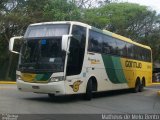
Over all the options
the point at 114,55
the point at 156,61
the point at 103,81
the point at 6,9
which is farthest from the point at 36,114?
the point at 156,61

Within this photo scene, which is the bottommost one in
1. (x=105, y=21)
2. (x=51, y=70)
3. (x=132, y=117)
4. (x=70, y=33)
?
(x=132, y=117)

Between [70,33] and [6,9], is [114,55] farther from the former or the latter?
[6,9]

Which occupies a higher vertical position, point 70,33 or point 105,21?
point 105,21

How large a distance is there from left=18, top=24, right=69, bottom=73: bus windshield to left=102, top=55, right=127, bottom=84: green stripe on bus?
3851mm

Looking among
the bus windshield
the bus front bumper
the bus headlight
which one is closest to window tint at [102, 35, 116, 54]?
the bus windshield

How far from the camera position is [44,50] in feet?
53.9

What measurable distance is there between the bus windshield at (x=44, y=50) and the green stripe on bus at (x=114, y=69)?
3.85 m

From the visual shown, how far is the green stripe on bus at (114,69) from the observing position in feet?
66.7

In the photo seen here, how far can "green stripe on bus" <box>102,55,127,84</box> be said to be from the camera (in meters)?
20.3

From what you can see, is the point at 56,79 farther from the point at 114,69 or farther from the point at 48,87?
the point at 114,69

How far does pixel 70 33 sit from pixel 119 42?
21.6 ft

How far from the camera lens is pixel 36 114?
1277 cm

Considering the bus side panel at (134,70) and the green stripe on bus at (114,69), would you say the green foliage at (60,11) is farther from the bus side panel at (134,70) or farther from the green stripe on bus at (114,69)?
the green stripe on bus at (114,69)

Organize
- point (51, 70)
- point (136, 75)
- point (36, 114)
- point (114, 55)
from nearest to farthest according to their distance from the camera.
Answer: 1. point (36, 114)
2. point (51, 70)
3. point (114, 55)
4. point (136, 75)
